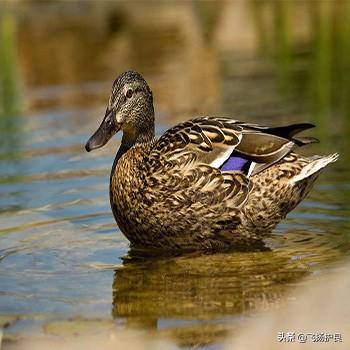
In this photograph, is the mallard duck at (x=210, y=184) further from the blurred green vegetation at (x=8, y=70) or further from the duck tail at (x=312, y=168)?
the blurred green vegetation at (x=8, y=70)

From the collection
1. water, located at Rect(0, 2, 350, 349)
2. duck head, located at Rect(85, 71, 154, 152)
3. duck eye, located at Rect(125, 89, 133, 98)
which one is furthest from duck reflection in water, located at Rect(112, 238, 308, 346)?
duck eye, located at Rect(125, 89, 133, 98)

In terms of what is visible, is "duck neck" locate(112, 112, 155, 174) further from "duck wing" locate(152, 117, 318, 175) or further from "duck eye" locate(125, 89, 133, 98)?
"duck wing" locate(152, 117, 318, 175)

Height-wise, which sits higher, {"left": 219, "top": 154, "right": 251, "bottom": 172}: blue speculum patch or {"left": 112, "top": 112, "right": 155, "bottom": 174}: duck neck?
{"left": 112, "top": 112, "right": 155, "bottom": 174}: duck neck

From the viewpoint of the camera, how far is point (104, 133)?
7496 millimetres

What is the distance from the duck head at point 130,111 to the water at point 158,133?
0.77 metres

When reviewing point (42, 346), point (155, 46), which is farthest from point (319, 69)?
point (42, 346)

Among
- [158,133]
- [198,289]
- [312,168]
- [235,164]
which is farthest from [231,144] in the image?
[158,133]

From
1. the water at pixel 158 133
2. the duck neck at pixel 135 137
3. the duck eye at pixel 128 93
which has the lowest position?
the water at pixel 158 133

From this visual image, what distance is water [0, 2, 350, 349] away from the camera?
6.21 m

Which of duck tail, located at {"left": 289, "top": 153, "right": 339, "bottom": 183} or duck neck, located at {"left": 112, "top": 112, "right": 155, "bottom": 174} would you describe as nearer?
duck tail, located at {"left": 289, "top": 153, "right": 339, "bottom": 183}

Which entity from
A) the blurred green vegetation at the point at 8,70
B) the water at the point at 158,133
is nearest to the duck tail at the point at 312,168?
the water at the point at 158,133

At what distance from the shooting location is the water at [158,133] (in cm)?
621

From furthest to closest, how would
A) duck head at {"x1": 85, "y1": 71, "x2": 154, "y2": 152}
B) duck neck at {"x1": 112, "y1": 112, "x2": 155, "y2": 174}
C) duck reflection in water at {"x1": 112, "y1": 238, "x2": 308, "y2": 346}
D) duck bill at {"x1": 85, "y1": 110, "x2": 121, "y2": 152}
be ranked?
1. duck neck at {"x1": 112, "y1": 112, "x2": 155, "y2": 174}
2. duck head at {"x1": 85, "y1": 71, "x2": 154, "y2": 152}
3. duck bill at {"x1": 85, "y1": 110, "x2": 121, "y2": 152}
4. duck reflection in water at {"x1": 112, "y1": 238, "x2": 308, "y2": 346}

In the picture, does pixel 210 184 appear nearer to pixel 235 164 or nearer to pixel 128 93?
pixel 235 164
